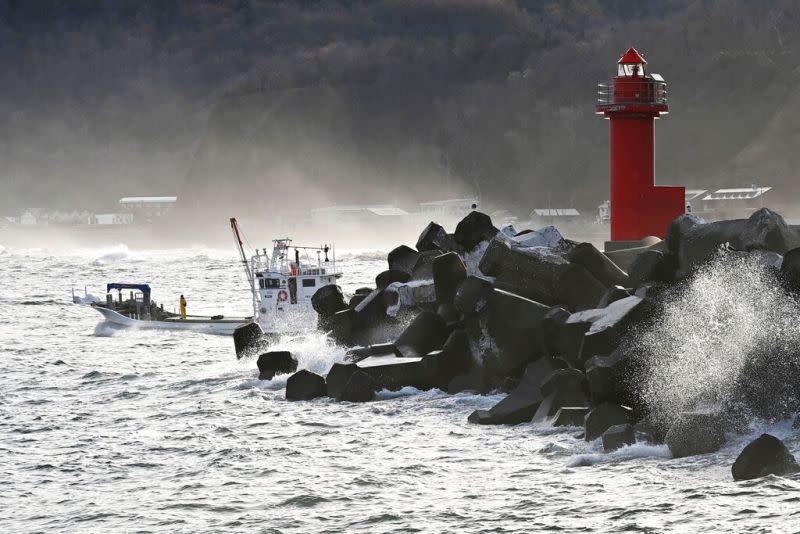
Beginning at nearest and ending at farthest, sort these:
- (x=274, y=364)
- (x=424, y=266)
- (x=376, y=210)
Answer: (x=274, y=364)
(x=424, y=266)
(x=376, y=210)

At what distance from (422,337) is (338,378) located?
1.72 metres

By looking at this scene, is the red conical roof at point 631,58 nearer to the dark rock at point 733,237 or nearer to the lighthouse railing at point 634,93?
the lighthouse railing at point 634,93

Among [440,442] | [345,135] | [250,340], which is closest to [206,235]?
[345,135]

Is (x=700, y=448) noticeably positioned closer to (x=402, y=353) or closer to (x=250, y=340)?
(x=402, y=353)

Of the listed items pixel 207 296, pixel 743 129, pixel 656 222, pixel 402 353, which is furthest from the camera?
pixel 743 129

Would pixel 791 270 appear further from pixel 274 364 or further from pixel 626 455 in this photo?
pixel 274 364

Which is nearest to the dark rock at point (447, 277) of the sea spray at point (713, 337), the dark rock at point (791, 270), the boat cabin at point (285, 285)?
the sea spray at point (713, 337)

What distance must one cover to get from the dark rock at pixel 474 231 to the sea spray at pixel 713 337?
667cm

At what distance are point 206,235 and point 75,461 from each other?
171812 millimetres

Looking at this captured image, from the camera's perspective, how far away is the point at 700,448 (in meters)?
13.6

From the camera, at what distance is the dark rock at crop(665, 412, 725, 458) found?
44.7ft

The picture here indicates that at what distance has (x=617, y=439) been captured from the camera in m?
13.9

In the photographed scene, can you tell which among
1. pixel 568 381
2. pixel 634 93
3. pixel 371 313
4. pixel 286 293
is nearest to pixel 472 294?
pixel 568 381

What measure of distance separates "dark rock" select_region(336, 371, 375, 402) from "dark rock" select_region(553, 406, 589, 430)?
430 cm
